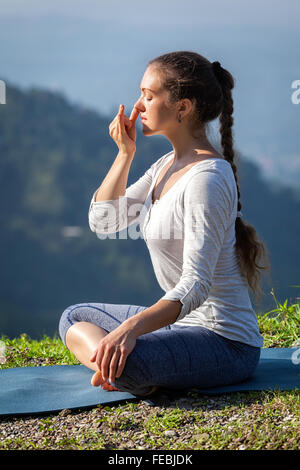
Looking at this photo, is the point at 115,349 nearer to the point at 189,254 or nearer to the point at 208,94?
the point at 189,254

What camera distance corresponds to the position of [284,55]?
68125 mm

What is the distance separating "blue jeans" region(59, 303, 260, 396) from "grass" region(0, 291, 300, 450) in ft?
0.26

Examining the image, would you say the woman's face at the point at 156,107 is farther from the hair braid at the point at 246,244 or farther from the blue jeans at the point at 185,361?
the blue jeans at the point at 185,361

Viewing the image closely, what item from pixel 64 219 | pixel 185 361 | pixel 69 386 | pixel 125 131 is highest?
pixel 125 131

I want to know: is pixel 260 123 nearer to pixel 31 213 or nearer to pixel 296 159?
pixel 296 159

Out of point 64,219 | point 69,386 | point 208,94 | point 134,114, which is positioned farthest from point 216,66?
point 64,219

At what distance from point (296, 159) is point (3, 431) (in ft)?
186

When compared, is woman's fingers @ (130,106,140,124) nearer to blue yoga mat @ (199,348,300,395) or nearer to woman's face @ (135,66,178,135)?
woman's face @ (135,66,178,135)

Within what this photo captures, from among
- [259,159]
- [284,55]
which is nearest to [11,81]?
[259,159]

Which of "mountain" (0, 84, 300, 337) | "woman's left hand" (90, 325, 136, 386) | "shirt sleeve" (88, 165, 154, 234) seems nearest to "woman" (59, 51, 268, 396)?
"woman's left hand" (90, 325, 136, 386)

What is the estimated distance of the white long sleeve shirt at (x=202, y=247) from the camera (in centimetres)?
226

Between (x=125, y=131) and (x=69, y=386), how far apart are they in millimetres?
1117

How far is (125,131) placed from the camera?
2705mm

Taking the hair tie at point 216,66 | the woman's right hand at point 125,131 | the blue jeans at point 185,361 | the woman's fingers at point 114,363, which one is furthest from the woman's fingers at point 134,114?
the woman's fingers at point 114,363
